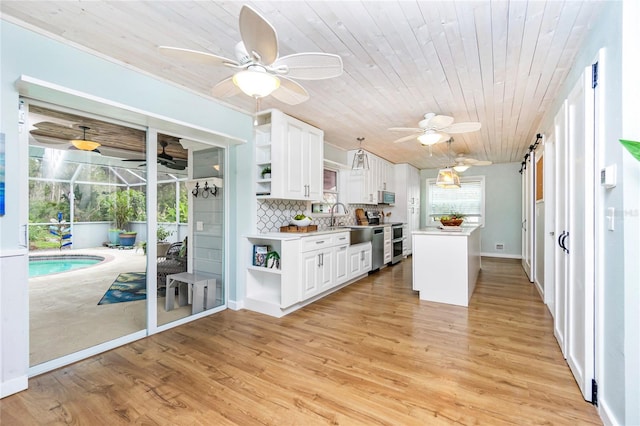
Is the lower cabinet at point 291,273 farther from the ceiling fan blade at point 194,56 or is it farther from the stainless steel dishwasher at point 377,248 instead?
the ceiling fan blade at point 194,56

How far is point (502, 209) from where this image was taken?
24.7 feet

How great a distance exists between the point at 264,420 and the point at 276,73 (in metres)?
2.06

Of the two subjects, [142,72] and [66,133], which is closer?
[66,133]

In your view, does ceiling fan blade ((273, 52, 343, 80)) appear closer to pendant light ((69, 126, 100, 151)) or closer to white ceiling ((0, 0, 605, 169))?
white ceiling ((0, 0, 605, 169))

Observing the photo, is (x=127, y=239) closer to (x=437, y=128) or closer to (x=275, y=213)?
(x=275, y=213)

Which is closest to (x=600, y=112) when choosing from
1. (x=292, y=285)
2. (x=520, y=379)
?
(x=520, y=379)

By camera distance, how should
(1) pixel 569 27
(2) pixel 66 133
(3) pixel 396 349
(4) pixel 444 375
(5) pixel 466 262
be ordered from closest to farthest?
(1) pixel 569 27 < (4) pixel 444 375 < (2) pixel 66 133 < (3) pixel 396 349 < (5) pixel 466 262

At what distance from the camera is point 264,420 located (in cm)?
167

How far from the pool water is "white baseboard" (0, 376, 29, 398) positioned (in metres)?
0.71

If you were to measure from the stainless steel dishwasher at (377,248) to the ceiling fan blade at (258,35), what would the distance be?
166 inches

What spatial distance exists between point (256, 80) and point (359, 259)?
3.73 m

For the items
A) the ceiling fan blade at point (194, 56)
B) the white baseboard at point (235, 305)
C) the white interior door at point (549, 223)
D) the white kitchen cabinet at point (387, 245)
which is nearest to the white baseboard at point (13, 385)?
the white baseboard at point (235, 305)

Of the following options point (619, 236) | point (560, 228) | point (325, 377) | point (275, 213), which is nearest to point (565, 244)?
point (560, 228)

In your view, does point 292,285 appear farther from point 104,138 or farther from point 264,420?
point 104,138
